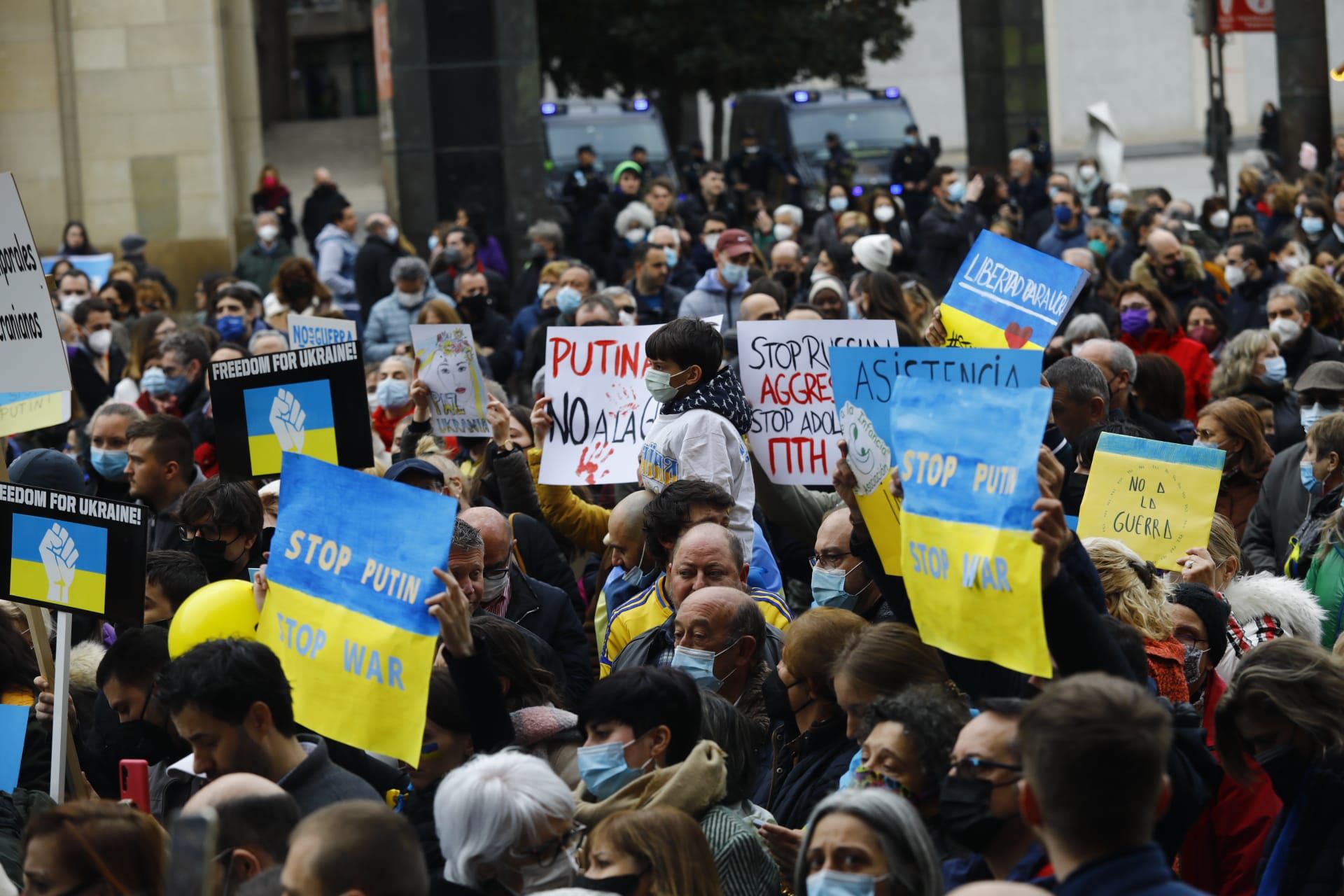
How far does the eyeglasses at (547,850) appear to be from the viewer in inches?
160

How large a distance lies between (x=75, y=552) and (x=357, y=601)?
127 centimetres

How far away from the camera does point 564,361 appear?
26.0 ft

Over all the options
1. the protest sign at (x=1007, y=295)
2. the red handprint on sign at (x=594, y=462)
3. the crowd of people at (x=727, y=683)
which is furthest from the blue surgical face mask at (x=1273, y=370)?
the red handprint on sign at (x=594, y=462)

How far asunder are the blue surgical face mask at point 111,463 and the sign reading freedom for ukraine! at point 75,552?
275 centimetres

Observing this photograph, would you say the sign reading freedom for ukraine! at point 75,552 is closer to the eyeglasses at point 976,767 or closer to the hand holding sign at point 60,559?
the hand holding sign at point 60,559

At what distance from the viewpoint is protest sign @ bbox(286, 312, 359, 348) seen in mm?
8883

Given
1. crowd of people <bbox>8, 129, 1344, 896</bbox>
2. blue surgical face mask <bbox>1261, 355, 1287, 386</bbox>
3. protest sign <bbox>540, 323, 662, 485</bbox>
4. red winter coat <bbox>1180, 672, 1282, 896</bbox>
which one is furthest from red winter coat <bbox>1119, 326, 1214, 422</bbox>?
red winter coat <bbox>1180, 672, 1282, 896</bbox>

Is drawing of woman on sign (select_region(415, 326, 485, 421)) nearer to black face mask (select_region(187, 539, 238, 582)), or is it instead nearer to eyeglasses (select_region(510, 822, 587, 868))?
black face mask (select_region(187, 539, 238, 582))

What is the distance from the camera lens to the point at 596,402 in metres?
7.92

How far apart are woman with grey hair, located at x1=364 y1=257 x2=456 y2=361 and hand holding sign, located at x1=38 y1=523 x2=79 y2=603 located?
7163 millimetres

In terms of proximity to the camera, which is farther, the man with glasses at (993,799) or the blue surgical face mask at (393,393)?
the blue surgical face mask at (393,393)

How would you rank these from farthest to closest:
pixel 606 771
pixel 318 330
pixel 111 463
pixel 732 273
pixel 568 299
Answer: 1. pixel 732 273
2. pixel 568 299
3. pixel 318 330
4. pixel 111 463
5. pixel 606 771

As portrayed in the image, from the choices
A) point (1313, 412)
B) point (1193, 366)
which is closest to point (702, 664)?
point (1313, 412)

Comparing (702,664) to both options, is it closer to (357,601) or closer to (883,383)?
(883,383)
